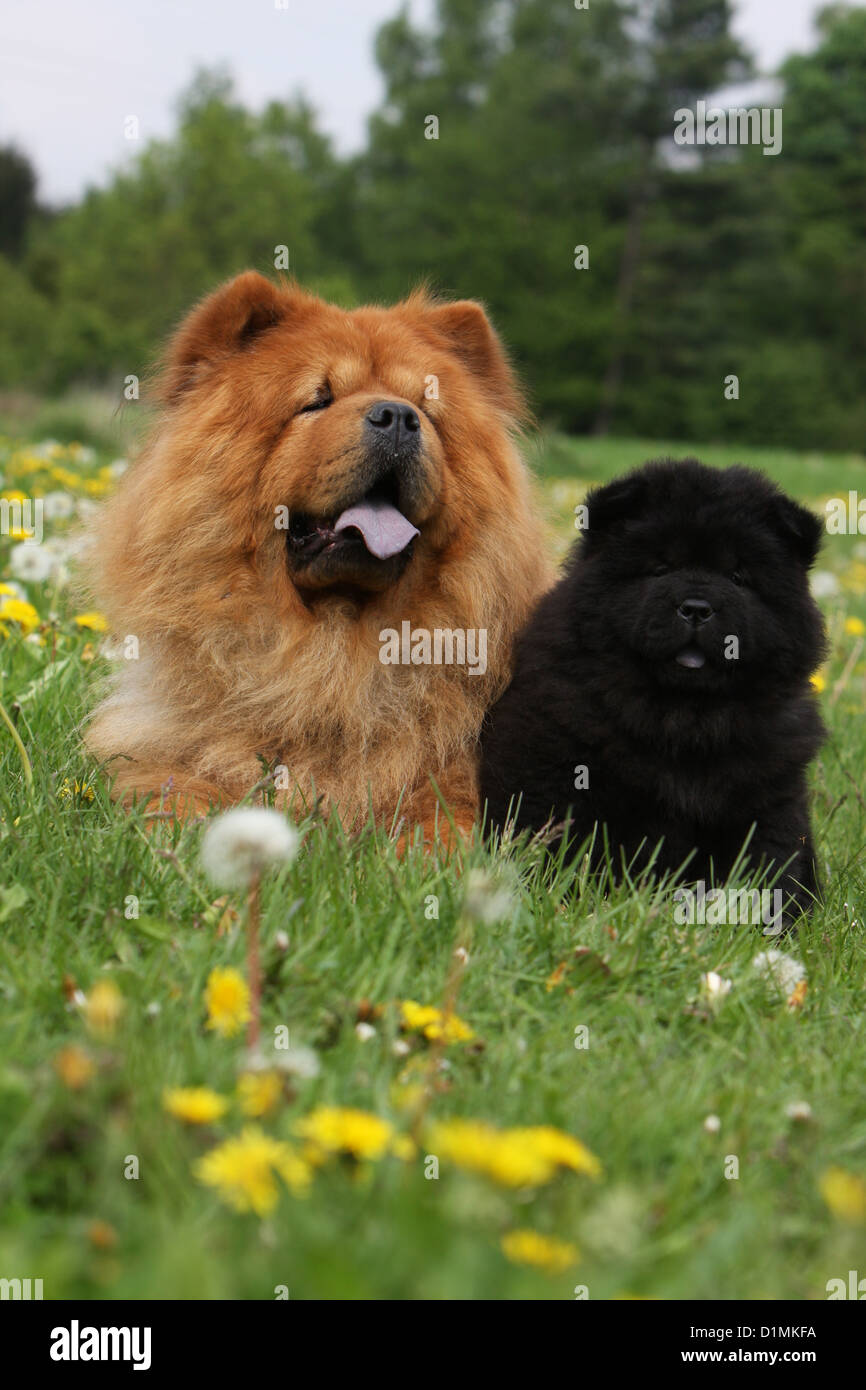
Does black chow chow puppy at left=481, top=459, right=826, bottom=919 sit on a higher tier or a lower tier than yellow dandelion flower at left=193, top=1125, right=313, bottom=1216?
higher

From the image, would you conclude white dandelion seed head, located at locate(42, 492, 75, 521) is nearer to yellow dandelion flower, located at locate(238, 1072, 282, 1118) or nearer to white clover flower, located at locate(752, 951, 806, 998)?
white clover flower, located at locate(752, 951, 806, 998)

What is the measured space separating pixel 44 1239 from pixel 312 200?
4416 centimetres

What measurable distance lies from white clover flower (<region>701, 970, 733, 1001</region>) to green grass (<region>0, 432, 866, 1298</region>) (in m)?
0.03

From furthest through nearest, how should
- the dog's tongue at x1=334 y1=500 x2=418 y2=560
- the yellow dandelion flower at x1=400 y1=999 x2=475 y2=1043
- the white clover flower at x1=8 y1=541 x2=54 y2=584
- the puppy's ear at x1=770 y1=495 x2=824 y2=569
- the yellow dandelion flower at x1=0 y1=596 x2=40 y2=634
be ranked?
1. the white clover flower at x1=8 y1=541 x2=54 y2=584
2. the yellow dandelion flower at x1=0 y1=596 x2=40 y2=634
3. the dog's tongue at x1=334 y1=500 x2=418 y2=560
4. the puppy's ear at x1=770 y1=495 x2=824 y2=569
5. the yellow dandelion flower at x1=400 y1=999 x2=475 y2=1043

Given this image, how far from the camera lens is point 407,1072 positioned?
77.3 inches

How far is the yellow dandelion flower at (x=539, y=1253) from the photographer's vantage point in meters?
1.36

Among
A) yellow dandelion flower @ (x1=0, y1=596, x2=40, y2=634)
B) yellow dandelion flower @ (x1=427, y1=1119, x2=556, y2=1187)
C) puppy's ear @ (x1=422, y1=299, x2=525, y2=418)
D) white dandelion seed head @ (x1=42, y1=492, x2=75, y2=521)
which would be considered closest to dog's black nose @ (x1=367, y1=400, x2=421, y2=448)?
puppy's ear @ (x1=422, y1=299, x2=525, y2=418)

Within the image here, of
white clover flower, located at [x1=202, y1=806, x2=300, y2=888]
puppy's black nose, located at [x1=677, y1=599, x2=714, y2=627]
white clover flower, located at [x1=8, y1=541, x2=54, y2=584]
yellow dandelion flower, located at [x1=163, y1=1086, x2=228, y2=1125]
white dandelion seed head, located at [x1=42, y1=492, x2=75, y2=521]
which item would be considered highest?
white dandelion seed head, located at [x1=42, y1=492, x2=75, y2=521]

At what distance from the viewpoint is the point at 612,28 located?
33.2m

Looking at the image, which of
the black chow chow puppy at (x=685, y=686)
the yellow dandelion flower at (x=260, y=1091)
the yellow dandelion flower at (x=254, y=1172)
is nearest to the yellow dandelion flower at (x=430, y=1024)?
the yellow dandelion flower at (x=260, y=1091)

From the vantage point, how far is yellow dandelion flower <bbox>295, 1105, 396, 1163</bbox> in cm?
152

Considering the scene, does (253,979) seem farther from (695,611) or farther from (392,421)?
(392,421)

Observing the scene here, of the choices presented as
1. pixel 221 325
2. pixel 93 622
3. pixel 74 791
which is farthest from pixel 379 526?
pixel 93 622
